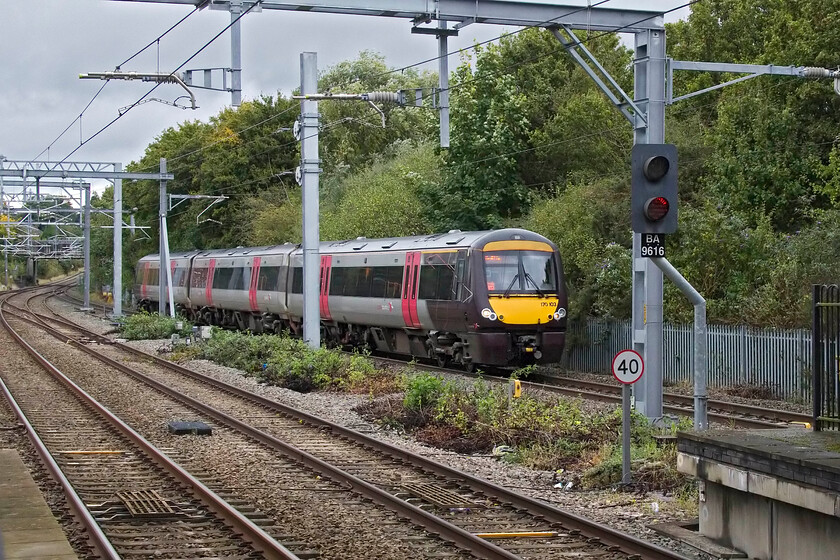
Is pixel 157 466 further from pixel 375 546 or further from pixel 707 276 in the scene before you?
pixel 707 276

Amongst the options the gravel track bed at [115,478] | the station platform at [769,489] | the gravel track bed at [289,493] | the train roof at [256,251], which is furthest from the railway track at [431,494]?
the train roof at [256,251]

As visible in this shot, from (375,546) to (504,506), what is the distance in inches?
77.3

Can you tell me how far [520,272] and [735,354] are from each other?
4.54 meters

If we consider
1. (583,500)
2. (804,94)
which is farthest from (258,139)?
(583,500)

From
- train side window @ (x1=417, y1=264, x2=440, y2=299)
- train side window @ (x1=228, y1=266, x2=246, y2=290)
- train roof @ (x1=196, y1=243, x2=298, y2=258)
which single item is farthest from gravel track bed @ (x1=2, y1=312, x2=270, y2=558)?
train side window @ (x1=228, y1=266, x2=246, y2=290)

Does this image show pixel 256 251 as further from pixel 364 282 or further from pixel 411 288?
pixel 411 288

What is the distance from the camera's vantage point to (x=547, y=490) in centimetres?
1192

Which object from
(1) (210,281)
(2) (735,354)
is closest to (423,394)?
(2) (735,354)

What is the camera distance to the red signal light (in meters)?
10.5

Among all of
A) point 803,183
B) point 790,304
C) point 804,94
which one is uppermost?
point 804,94

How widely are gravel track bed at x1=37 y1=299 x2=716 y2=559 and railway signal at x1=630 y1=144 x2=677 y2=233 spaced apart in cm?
259

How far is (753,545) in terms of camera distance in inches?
325

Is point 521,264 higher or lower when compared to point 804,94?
lower

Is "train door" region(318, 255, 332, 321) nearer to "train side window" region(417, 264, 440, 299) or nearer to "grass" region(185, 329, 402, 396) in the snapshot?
"grass" region(185, 329, 402, 396)
